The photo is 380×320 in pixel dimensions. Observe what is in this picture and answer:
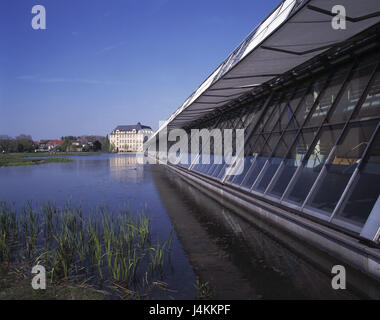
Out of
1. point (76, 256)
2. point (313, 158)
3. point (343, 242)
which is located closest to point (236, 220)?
point (313, 158)

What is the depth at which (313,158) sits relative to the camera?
7609mm

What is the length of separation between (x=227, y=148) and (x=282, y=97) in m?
5.51

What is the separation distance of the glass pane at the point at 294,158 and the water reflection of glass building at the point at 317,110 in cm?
3

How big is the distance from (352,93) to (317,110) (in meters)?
1.25

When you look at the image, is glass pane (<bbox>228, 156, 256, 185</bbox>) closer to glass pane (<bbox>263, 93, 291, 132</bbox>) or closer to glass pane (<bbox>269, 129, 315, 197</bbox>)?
glass pane (<bbox>263, 93, 291, 132</bbox>)

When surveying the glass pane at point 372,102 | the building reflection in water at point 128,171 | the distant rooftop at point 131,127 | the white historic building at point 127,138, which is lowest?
the building reflection in water at point 128,171

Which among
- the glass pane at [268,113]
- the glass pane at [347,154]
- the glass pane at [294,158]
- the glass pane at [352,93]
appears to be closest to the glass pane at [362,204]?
the glass pane at [347,154]

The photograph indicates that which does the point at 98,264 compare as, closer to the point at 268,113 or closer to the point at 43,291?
the point at 43,291

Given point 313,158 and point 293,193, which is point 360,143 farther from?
point 293,193

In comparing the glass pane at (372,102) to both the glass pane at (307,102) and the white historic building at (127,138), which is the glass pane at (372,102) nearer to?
the glass pane at (307,102)

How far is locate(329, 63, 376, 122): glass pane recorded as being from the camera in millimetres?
6359

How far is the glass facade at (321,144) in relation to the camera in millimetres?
5810

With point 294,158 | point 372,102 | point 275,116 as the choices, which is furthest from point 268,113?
point 372,102

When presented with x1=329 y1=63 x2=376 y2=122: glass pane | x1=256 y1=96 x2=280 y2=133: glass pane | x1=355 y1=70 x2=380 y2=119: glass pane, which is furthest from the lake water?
x1=256 y1=96 x2=280 y2=133: glass pane
